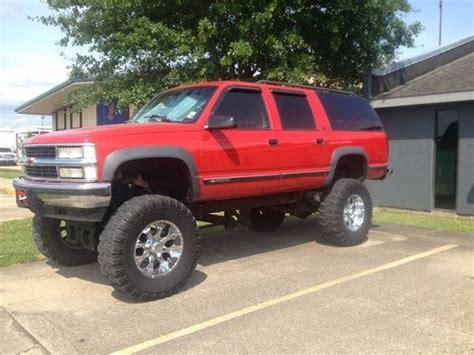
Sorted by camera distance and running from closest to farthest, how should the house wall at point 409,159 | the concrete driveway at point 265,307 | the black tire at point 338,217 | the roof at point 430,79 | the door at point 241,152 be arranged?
1. the concrete driveway at point 265,307
2. the door at point 241,152
3. the black tire at point 338,217
4. the roof at point 430,79
5. the house wall at point 409,159

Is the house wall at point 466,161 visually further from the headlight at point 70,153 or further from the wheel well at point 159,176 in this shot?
the headlight at point 70,153

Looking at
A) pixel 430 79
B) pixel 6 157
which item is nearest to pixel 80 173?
pixel 430 79

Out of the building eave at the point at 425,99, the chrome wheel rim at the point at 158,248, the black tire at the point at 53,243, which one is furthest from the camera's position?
the building eave at the point at 425,99

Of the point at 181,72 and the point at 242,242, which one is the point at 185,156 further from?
the point at 181,72

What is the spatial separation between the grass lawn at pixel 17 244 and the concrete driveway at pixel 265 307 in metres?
0.32

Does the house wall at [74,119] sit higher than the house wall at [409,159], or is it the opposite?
the house wall at [74,119]

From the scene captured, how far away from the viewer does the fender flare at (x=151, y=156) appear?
17.1 ft

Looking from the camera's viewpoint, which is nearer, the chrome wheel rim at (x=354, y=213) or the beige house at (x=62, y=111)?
the chrome wheel rim at (x=354, y=213)

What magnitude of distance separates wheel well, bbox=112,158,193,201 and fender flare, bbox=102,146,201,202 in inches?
2.0

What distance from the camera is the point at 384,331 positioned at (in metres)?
4.50

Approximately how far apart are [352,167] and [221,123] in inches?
125

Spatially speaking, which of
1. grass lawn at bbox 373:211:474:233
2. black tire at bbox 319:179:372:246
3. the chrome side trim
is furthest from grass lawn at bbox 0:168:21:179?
the chrome side trim

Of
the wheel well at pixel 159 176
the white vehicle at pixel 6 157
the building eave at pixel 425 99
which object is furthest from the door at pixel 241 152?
the white vehicle at pixel 6 157

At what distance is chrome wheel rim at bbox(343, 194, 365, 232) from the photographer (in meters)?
7.93
